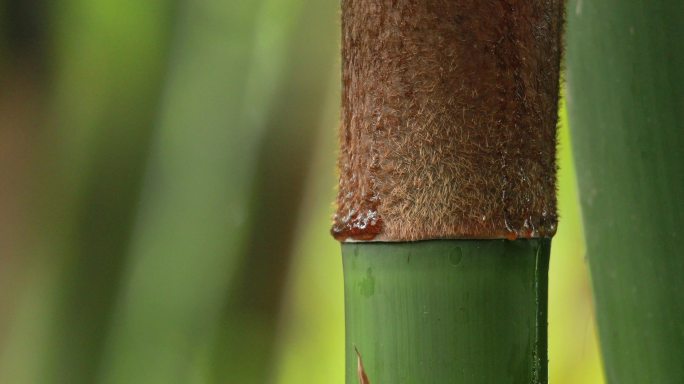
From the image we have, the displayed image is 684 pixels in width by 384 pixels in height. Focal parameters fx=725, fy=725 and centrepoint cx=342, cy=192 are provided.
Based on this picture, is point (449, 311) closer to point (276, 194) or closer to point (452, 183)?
point (452, 183)

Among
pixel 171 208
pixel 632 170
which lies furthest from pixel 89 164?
pixel 632 170

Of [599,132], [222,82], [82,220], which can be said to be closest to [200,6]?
[222,82]

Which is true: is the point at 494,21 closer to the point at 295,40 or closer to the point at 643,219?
the point at 643,219

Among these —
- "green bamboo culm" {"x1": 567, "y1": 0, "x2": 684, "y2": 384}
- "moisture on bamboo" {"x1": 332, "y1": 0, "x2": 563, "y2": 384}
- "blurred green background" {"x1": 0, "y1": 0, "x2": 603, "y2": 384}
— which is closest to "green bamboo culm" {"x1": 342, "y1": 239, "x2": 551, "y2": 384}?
"moisture on bamboo" {"x1": 332, "y1": 0, "x2": 563, "y2": 384}

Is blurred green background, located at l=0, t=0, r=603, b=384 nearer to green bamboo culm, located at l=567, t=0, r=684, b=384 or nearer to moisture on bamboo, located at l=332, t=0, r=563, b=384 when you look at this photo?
green bamboo culm, located at l=567, t=0, r=684, b=384

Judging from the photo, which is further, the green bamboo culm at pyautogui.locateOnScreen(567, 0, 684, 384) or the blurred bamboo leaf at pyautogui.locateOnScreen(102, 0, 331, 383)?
the blurred bamboo leaf at pyautogui.locateOnScreen(102, 0, 331, 383)
